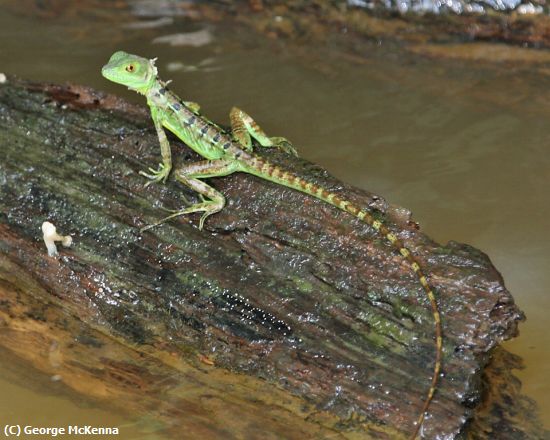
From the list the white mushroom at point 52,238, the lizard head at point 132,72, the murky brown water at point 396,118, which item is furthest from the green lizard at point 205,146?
the murky brown water at point 396,118

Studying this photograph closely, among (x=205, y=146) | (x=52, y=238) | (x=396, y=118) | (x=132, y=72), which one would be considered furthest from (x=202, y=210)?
(x=396, y=118)

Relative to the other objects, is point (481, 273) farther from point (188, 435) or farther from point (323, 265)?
point (188, 435)

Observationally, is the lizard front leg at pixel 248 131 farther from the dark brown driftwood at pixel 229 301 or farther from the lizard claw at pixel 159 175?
the lizard claw at pixel 159 175

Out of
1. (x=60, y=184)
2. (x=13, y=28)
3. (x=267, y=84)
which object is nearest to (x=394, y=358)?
(x=60, y=184)

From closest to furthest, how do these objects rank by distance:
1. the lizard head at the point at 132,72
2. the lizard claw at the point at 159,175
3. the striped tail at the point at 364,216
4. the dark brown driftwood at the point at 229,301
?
the striped tail at the point at 364,216
the dark brown driftwood at the point at 229,301
the lizard claw at the point at 159,175
the lizard head at the point at 132,72

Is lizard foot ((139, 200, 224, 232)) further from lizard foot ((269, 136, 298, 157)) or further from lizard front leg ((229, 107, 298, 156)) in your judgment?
lizard foot ((269, 136, 298, 157))

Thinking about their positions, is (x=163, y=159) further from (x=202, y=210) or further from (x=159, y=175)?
(x=202, y=210)
